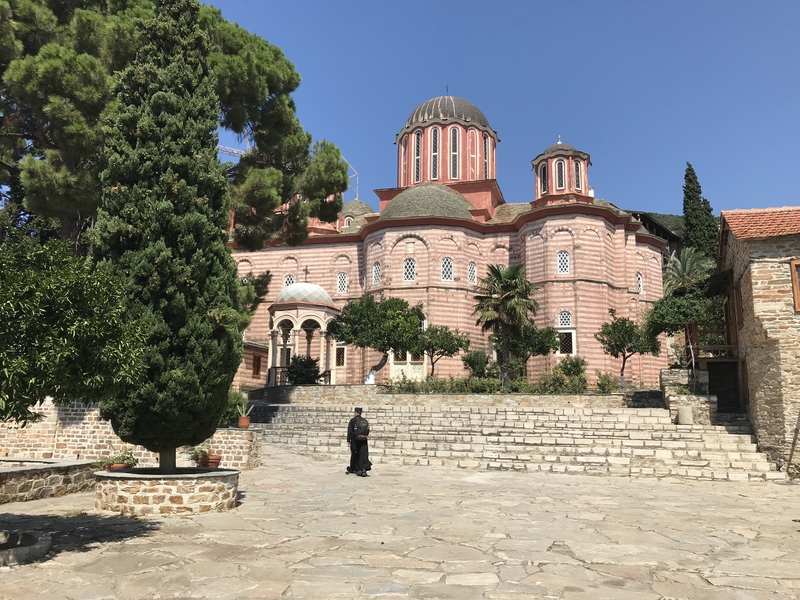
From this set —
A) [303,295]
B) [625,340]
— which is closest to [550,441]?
[625,340]

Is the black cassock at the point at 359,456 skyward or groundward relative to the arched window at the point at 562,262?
groundward

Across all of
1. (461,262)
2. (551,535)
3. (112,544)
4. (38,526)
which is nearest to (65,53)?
(38,526)

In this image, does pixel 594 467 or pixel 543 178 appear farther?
pixel 543 178

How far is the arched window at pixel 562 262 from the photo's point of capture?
88.2 ft

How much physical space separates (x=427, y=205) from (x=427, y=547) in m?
24.3

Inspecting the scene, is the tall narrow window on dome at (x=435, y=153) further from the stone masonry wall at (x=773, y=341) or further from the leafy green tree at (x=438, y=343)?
the stone masonry wall at (x=773, y=341)

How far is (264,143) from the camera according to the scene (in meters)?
16.6

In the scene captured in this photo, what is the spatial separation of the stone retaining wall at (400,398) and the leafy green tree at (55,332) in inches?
594

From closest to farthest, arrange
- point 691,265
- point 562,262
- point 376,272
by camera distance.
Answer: point 562,262
point 376,272
point 691,265

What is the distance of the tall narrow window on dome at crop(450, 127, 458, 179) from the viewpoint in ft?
108

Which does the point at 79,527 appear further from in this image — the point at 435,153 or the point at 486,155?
the point at 486,155

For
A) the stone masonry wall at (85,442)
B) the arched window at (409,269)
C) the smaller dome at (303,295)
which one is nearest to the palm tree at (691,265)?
the arched window at (409,269)

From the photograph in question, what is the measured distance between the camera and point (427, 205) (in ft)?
95.2

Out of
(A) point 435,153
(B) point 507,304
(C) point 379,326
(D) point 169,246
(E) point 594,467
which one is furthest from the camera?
(A) point 435,153
